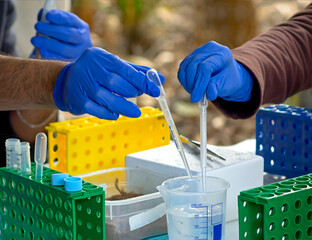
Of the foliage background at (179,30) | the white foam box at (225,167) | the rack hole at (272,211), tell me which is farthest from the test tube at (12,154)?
the foliage background at (179,30)

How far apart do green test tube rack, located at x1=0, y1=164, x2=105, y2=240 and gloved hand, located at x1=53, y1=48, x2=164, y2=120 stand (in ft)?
0.58

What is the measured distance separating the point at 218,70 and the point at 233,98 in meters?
0.16

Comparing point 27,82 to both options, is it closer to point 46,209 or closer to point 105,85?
point 105,85

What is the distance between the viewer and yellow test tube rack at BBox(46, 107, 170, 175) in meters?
1.35

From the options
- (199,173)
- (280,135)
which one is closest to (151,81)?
(199,173)

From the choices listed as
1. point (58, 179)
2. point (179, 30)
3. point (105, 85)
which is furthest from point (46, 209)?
point (179, 30)

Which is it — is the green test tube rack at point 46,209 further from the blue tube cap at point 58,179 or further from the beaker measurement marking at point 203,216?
the beaker measurement marking at point 203,216

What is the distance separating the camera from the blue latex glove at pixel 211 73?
1104 millimetres

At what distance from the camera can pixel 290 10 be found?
490 cm

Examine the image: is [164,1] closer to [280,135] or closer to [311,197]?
[280,135]

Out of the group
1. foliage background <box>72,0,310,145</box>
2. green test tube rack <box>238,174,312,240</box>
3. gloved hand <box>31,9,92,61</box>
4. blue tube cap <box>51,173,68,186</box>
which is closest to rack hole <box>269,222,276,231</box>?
green test tube rack <box>238,174,312,240</box>

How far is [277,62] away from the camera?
4.78ft

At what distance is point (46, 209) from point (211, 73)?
1.50 feet

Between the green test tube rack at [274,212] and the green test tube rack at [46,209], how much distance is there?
0.25 metres
